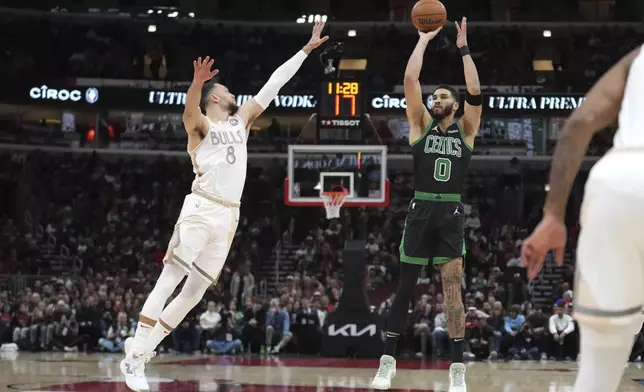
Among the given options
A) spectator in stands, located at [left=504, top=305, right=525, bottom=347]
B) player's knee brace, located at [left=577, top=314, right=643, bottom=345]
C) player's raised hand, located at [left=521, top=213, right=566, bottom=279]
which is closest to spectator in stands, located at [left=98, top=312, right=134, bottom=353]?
spectator in stands, located at [left=504, top=305, right=525, bottom=347]

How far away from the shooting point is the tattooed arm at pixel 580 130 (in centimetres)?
309

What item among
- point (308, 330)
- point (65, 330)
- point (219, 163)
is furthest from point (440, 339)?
point (219, 163)

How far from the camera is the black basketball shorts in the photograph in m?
7.10

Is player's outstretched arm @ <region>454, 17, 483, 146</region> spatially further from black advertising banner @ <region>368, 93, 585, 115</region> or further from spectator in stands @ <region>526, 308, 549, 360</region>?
black advertising banner @ <region>368, 93, 585, 115</region>

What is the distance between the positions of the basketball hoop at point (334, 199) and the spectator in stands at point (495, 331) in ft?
11.1

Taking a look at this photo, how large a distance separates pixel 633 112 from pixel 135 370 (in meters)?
4.53

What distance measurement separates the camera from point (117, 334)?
16766mm

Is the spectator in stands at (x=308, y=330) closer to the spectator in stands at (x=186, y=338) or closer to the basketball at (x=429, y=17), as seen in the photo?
the spectator in stands at (x=186, y=338)

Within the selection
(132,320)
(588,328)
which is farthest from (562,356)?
(588,328)

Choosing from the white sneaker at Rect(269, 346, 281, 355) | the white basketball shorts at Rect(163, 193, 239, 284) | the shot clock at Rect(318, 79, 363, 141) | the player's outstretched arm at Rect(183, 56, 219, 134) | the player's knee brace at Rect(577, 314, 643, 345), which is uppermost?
the shot clock at Rect(318, 79, 363, 141)

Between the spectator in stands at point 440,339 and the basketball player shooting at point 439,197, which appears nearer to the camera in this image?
the basketball player shooting at point 439,197

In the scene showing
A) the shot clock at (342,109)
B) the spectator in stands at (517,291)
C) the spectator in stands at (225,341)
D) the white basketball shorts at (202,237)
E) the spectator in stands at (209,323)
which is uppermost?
the shot clock at (342,109)

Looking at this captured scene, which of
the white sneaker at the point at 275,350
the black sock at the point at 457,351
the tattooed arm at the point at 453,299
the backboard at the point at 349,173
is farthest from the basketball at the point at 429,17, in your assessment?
the white sneaker at the point at 275,350

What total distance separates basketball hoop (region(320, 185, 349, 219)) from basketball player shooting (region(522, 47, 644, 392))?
41.0 feet
